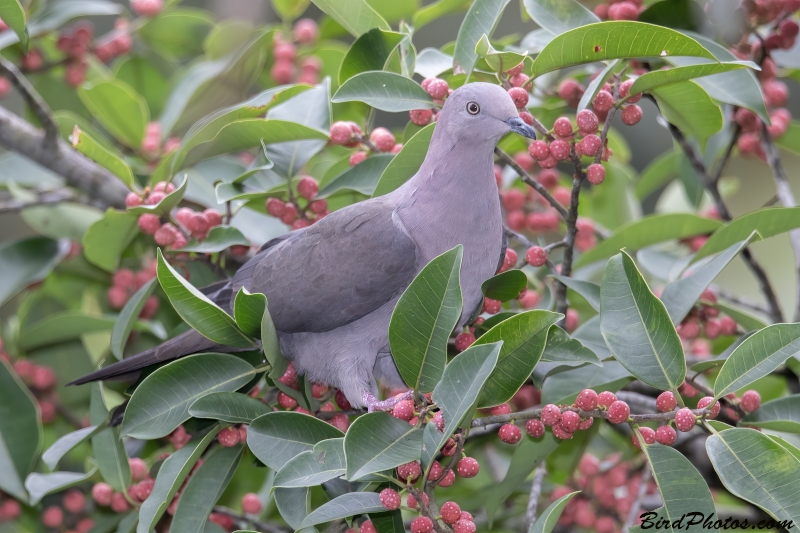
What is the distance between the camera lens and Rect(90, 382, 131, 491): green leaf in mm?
2002

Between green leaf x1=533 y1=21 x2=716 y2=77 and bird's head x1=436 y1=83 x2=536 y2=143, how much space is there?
0.43 ft

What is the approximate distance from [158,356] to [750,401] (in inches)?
59.5

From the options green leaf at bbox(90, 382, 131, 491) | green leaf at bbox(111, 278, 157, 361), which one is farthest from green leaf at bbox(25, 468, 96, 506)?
green leaf at bbox(111, 278, 157, 361)

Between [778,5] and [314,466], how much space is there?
6.03ft

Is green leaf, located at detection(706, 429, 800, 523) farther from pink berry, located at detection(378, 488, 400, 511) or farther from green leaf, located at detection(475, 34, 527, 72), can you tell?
green leaf, located at detection(475, 34, 527, 72)

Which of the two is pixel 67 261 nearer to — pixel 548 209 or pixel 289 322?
pixel 289 322

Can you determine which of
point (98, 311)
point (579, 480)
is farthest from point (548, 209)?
point (98, 311)

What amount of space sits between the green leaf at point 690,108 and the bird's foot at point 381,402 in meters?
0.95

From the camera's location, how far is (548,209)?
113 inches

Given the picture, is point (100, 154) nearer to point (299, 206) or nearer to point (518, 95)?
point (299, 206)

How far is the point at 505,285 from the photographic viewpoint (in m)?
1.85

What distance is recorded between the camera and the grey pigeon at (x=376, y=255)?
1940 millimetres

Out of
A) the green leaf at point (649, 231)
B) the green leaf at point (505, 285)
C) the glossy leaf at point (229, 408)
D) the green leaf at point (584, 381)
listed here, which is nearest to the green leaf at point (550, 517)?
the green leaf at point (584, 381)

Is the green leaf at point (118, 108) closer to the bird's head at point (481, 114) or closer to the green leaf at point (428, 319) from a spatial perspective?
the bird's head at point (481, 114)
